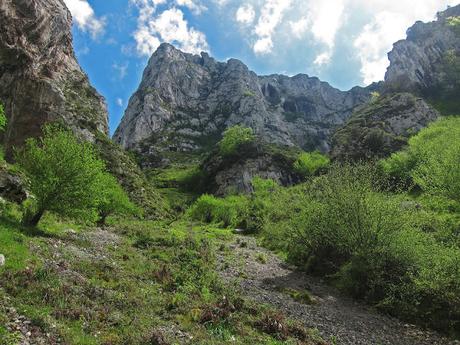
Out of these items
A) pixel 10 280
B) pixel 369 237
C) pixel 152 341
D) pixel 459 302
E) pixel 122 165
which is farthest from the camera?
pixel 122 165

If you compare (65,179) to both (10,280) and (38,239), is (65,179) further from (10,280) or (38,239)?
(10,280)

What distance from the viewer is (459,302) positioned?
24531mm

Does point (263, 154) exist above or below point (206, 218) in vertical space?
above

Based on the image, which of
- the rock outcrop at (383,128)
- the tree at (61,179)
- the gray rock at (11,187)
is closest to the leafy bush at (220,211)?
the rock outcrop at (383,128)

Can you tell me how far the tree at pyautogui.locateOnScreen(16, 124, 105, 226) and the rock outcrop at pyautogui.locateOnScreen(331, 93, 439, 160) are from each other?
113 metres

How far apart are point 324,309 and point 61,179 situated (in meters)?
24.5

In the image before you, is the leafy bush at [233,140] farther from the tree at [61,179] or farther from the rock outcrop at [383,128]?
the tree at [61,179]

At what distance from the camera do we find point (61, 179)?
33.2 meters

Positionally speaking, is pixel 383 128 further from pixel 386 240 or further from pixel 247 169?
pixel 386 240

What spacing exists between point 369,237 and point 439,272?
7251mm

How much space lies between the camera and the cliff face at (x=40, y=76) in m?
92.2

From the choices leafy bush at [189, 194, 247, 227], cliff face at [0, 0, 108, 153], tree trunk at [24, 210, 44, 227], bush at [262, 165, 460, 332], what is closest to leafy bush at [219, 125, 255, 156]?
cliff face at [0, 0, 108, 153]

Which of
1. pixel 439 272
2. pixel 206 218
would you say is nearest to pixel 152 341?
pixel 439 272

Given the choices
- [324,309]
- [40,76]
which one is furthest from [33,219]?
[40,76]
